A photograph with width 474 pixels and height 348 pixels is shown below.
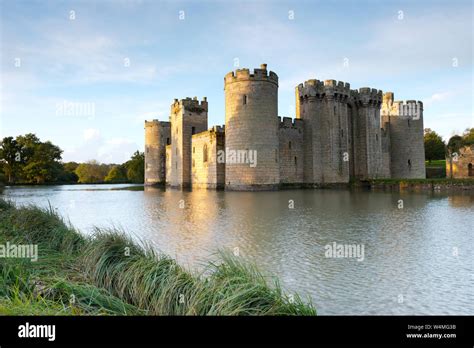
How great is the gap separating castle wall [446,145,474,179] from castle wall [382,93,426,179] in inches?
137

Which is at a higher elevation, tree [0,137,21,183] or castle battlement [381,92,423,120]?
Answer: castle battlement [381,92,423,120]

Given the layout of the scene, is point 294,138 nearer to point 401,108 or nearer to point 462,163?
point 401,108

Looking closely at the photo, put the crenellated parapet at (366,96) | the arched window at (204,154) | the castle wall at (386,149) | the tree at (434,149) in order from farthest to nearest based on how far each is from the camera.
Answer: the tree at (434,149)
the castle wall at (386,149)
the crenellated parapet at (366,96)
the arched window at (204,154)

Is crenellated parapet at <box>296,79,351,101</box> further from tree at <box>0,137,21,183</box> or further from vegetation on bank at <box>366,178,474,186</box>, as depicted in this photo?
tree at <box>0,137,21,183</box>

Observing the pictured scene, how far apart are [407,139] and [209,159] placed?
68.0 feet

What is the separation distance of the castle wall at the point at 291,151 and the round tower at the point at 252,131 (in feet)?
14.9

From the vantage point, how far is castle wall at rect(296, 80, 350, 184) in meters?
31.0

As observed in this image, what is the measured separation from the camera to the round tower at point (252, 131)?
25859mm

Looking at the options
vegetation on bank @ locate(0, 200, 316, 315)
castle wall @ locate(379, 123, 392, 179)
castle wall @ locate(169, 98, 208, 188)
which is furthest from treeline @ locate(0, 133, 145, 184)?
vegetation on bank @ locate(0, 200, 316, 315)

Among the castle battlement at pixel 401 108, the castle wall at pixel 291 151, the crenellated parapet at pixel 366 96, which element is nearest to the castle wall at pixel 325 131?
the castle wall at pixel 291 151

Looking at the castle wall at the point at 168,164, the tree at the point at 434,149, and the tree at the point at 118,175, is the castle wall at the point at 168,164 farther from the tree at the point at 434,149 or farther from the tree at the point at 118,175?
the tree at the point at 434,149

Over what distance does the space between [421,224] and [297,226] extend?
3208mm

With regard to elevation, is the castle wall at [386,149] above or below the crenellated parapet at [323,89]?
below

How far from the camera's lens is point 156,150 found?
143 feet
